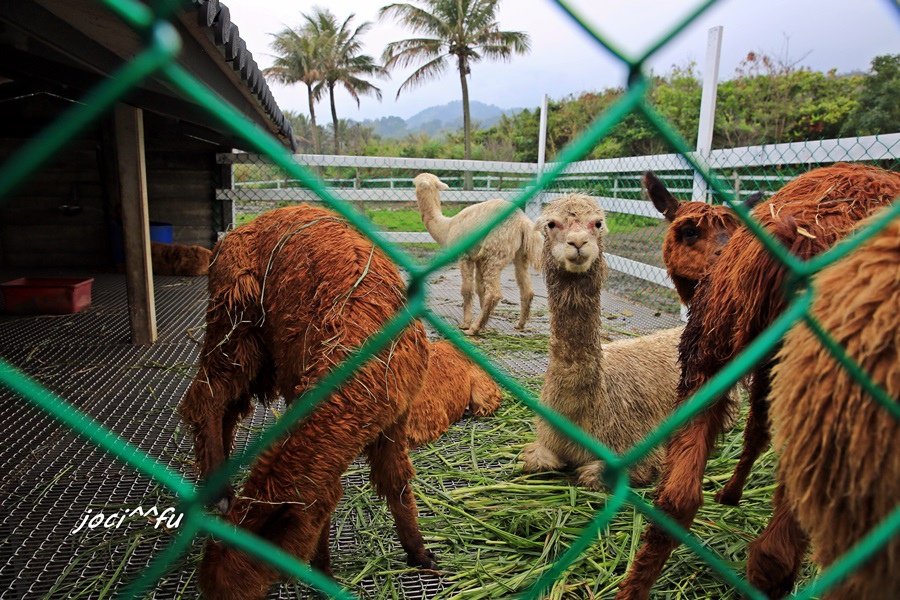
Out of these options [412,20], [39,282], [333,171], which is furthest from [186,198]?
[412,20]

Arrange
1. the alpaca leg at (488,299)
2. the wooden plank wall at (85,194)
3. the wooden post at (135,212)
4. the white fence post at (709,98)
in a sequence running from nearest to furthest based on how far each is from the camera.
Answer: the wooden post at (135,212) < the white fence post at (709,98) < the alpaca leg at (488,299) < the wooden plank wall at (85,194)

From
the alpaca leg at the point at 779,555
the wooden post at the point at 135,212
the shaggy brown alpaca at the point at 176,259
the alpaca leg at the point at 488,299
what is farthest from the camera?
the shaggy brown alpaca at the point at 176,259

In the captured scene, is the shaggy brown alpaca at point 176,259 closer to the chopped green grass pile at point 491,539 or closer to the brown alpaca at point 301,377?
the chopped green grass pile at point 491,539

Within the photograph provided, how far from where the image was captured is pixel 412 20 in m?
19.3

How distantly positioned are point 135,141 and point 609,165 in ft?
18.1

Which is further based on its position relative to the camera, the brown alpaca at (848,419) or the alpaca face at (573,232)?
the alpaca face at (573,232)

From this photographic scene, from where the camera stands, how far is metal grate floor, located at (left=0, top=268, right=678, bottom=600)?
2232 mm

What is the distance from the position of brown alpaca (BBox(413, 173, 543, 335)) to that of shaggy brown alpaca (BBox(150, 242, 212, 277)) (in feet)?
14.6

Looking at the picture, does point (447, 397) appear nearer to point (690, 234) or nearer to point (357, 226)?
point (690, 234)

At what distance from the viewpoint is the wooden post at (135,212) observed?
4840mm

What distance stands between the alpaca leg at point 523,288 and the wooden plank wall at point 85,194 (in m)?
6.22

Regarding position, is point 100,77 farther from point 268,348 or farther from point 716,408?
point 716,408

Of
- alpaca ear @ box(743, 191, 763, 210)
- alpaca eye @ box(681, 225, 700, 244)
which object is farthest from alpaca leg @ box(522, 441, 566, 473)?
alpaca ear @ box(743, 191, 763, 210)

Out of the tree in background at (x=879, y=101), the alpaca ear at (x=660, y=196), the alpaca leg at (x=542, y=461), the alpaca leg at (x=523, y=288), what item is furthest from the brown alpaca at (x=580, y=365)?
the tree in background at (x=879, y=101)
